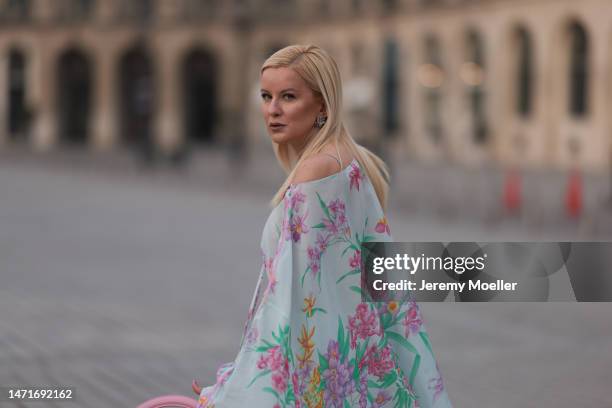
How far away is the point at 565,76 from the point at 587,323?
28544mm

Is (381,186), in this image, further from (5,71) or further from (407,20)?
(5,71)

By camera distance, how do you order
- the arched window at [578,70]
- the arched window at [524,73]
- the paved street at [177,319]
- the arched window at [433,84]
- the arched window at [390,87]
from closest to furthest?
the paved street at [177,319], the arched window at [578,70], the arched window at [524,73], the arched window at [433,84], the arched window at [390,87]

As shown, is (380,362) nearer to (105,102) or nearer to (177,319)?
(177,319)

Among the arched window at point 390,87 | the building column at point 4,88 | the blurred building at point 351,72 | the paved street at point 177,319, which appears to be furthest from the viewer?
the building column at point 4,88

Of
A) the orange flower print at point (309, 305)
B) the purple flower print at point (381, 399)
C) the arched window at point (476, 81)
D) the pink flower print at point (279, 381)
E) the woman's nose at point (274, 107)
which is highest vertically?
the arched window at point (476, 81)

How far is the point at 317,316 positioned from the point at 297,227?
282mm

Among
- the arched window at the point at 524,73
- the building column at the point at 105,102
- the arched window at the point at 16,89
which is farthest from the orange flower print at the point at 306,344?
the arched window at the point at 16,89

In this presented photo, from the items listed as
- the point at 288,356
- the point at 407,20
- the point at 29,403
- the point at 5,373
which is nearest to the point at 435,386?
the point at 288,356

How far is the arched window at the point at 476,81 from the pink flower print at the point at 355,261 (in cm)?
3835

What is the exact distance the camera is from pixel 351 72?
52281 millimetres

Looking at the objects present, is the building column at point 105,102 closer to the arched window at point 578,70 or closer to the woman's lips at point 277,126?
the arched window at point 578,70

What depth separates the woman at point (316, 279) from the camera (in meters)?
3.49

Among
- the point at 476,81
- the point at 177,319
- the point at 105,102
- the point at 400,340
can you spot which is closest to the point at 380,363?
the point at 400,340

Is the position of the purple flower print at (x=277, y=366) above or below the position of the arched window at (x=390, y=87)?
below
